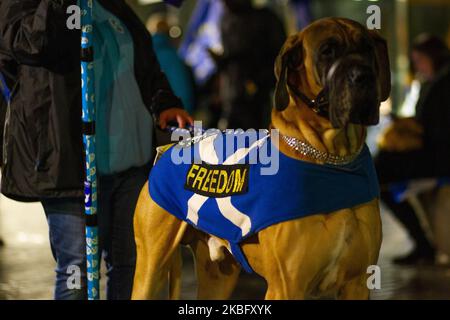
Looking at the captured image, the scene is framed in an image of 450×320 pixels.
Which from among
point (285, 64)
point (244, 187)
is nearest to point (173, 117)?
point (244, 187)

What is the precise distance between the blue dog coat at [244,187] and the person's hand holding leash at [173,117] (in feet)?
1.09

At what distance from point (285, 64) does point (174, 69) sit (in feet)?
16.1

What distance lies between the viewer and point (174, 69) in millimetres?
8422

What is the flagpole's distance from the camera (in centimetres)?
410

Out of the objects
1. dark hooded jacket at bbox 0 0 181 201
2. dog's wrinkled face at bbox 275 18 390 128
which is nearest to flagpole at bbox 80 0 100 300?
dark hooded jacket at bbox 0 0 181 201

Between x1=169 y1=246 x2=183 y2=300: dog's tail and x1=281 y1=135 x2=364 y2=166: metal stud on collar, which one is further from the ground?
x1=281 y1=135 x2=364 y2=166: metal stud on collar

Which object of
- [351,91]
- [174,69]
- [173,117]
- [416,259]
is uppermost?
[351,91]

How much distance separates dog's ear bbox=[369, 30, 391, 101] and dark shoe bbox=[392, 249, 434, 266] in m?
4.69

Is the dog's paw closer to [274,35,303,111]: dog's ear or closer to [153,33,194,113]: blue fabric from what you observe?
[274,35,303,111]: dog's ear

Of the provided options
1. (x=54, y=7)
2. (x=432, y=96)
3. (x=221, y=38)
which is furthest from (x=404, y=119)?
(x=54, y=7)

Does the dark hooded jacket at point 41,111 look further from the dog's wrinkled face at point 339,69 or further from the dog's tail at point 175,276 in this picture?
the dog's wrinkled face at point 339,69

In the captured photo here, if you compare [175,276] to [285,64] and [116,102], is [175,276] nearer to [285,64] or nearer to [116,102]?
[116,102]

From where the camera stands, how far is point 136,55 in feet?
14.8

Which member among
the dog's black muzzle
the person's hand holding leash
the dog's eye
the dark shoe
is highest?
the dog's eye
